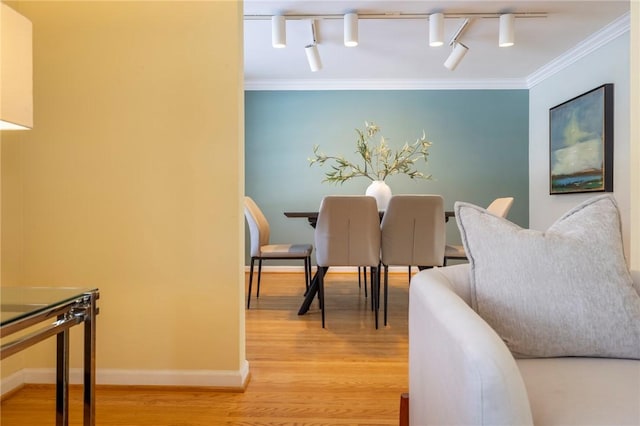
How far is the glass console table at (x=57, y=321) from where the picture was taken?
771 mm

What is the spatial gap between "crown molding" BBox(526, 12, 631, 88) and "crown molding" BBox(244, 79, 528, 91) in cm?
27

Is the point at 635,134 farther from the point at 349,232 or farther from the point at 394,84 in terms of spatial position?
the point at 394,84

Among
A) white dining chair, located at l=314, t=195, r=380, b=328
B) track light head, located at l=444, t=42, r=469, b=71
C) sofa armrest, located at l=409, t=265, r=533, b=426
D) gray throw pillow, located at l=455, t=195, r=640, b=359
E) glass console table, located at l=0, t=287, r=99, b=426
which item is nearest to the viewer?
sofa armrest, located at l=409, t=265, r=533, b=426

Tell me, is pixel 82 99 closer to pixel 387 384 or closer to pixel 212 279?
pixel 212 279

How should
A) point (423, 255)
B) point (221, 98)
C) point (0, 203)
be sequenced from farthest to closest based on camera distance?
point (423, 255) < point (221, 98) < point (0, 203)

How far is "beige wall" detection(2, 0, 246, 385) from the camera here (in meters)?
1.69

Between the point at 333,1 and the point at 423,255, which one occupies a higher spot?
the point at 333,1

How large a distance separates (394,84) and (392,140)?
0.69m

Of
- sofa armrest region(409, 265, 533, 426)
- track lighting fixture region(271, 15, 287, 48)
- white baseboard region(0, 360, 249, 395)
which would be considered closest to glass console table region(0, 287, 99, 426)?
white baseboard region(0, 360, 249, 395)

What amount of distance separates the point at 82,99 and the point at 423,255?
7.09 feet

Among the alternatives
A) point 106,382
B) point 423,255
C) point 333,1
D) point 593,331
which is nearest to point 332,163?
point 333,1

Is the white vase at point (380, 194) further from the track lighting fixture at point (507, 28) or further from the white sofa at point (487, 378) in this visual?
the white sofa at point (487, 378)

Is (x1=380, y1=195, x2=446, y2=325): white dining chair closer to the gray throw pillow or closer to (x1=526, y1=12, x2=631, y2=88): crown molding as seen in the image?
the gray throw pillow

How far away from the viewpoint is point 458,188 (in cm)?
480
